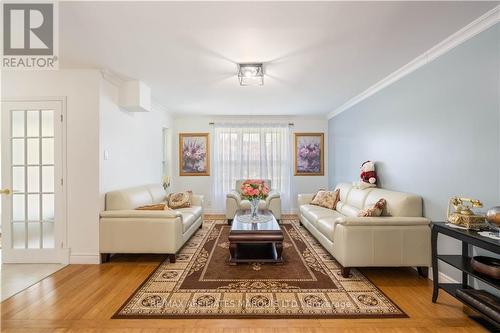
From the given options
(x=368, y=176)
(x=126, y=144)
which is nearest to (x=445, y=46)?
(x=368, y=176)

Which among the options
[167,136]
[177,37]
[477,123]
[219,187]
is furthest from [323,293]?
[167,136]

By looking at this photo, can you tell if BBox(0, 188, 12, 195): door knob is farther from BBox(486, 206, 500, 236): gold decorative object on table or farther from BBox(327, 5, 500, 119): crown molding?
BBox(327, 5, 500, 119): crown molding

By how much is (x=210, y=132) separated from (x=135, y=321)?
187 inches

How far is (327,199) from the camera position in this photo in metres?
4.67

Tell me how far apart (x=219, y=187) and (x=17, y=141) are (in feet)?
12.6

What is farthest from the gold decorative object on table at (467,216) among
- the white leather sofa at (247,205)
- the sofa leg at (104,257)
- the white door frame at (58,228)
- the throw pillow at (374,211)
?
the white door frame at (58,228)

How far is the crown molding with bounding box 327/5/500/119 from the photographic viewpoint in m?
2.09

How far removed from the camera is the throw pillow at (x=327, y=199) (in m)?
4.59

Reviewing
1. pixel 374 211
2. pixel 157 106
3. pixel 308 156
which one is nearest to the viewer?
pixel 374 211

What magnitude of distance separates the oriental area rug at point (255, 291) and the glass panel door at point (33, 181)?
62.4 inches

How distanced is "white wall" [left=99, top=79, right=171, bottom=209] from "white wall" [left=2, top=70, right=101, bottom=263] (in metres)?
0.09

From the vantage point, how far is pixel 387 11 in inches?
78.9

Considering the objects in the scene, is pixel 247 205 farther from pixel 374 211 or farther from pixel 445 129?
pixel 445 129

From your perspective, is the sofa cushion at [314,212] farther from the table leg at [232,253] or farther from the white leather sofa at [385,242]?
the table leg at [232,253]
